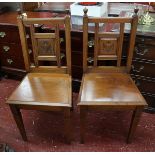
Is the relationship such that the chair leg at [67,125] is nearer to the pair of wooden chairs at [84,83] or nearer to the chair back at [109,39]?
the pair of wooden chairs at [84,83]

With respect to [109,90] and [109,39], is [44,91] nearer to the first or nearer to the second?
[109,90]

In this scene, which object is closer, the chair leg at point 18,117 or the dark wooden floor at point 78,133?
the chair leg at point 18,117

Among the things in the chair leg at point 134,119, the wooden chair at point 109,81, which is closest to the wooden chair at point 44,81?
the wooden chair at point 109,81

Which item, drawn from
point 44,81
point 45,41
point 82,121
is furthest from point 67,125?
point 45,41

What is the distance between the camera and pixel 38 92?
1.52 metres

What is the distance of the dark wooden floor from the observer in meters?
1.65

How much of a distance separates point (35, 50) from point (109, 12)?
85cm

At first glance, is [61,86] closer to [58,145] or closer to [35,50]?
[35,50]

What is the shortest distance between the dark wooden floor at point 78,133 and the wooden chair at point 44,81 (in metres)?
0.10

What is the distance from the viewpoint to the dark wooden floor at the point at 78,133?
1.65m

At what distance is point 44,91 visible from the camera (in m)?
1.53

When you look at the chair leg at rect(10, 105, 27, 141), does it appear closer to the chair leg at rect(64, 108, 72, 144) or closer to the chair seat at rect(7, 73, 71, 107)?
the chair seat at rect(7, 73, 71, 107)

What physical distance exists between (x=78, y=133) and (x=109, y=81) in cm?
51

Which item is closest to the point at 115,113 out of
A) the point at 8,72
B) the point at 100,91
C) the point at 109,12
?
the point at 100,91
